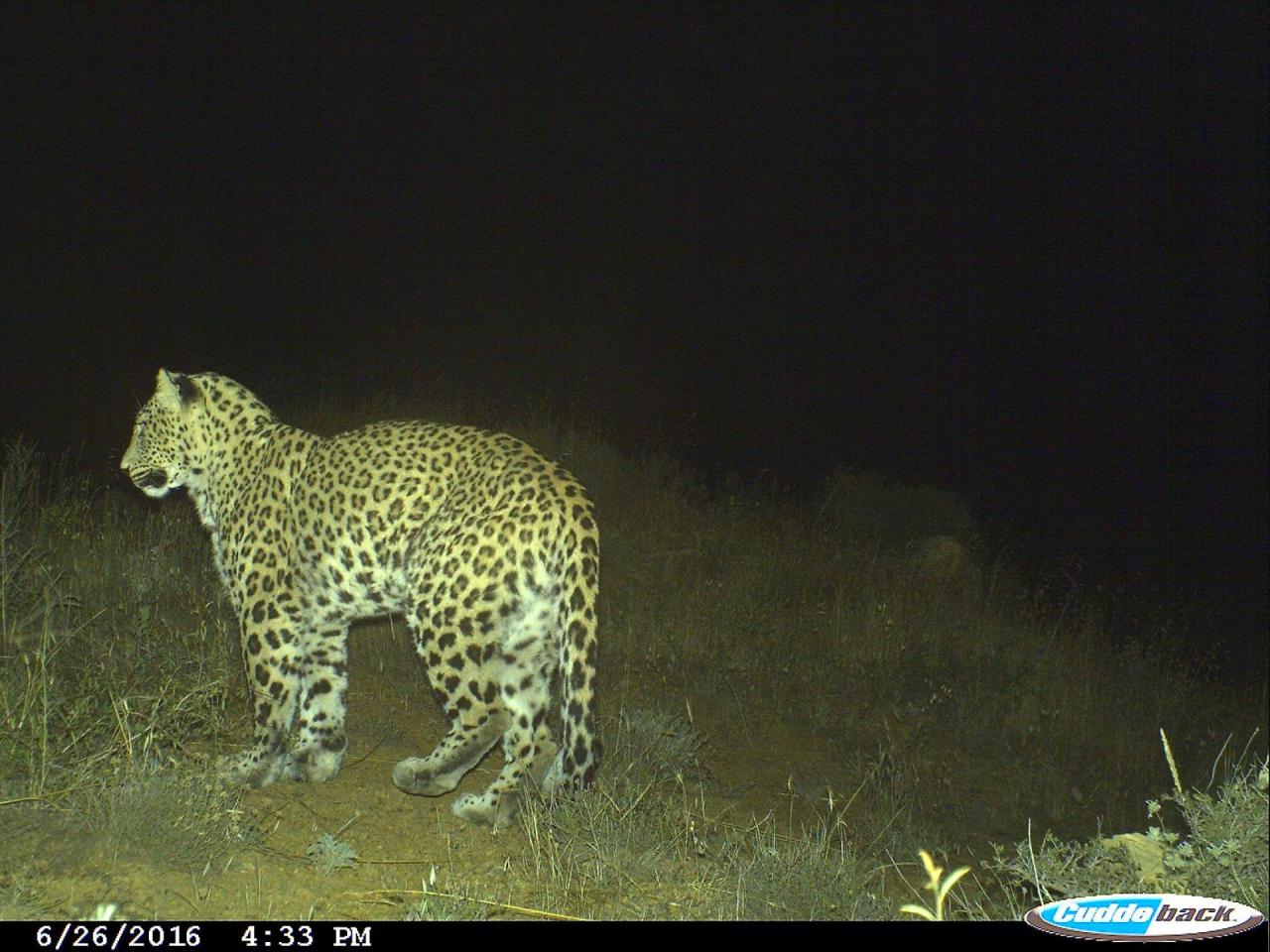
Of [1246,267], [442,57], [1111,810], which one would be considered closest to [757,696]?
[1111,810]

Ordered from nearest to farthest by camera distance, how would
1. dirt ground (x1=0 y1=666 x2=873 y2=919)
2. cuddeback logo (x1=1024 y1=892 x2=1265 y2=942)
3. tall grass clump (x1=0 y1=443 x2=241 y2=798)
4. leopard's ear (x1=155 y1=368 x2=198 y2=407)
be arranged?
1. cuddeback logo (x1=1024 y1=892 x2=1265 y2=942)
2. dirt ground (x1=0 y1=666 x2=873 y2=919)
3. tall grass clump (x1=0 y1=443 x2=241 y2=798)
4. leopard's ear (x1=155 y1=368 x2=198 y2=407)

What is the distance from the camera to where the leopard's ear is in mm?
6309

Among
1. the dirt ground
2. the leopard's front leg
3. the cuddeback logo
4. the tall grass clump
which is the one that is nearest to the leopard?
the leopard's front leg

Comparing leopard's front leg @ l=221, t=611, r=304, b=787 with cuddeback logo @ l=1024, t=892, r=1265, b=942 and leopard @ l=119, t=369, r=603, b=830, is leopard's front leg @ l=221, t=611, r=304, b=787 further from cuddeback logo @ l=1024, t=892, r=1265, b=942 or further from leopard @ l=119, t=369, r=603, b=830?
cuddeback logo @ l=1024, t=892, r=1265, b=942

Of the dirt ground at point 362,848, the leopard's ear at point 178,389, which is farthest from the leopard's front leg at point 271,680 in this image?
the leopard's ear at point 178,389

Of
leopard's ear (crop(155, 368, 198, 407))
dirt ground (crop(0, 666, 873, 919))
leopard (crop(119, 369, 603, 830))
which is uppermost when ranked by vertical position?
leopard's ear (crop(155, 368, 198, 407))

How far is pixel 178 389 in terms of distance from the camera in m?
6.32

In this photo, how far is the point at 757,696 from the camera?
317 inches

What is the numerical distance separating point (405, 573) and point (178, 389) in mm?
1655

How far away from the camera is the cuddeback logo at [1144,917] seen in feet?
9.80

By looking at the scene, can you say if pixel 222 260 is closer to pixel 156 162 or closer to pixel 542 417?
pixel 156 162

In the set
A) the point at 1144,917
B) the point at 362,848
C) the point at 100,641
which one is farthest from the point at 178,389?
the point at 1144,917

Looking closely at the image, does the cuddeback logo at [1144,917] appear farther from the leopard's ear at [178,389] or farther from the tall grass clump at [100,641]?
the leopard's ear at [178,389]

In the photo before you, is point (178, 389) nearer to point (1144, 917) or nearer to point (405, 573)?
point (405, 573)
